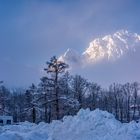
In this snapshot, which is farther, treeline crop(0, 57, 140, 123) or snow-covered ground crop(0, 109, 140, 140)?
treeline crop(0, 57, 140, 123)

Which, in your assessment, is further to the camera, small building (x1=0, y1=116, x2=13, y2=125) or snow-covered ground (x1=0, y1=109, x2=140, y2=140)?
small building (x1=0, y1=116, x2=13, y2=125)

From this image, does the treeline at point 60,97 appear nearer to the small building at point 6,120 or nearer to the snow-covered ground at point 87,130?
the small building at point 6,120

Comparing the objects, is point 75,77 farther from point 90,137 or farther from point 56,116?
point 90,137

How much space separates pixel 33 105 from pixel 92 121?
3572cm

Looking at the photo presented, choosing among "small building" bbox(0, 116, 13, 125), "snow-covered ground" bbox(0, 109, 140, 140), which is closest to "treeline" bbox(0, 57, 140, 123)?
"small building" bbox(0, 116, 13, 125)

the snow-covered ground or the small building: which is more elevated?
the small building

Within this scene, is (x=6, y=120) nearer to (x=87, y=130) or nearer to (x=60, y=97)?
(x=60, y=97)

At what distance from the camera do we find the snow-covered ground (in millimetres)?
19844

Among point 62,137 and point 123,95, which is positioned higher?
point 123,95

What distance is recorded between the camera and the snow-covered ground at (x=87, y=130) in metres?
19.8

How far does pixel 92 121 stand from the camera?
22.9m

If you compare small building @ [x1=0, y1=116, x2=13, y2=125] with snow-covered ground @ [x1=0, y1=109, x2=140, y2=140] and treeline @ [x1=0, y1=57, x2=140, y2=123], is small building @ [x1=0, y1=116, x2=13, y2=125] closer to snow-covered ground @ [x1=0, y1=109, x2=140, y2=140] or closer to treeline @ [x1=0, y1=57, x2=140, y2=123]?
treeline @ [x1=0, y1=57, x2=140, y2=123]

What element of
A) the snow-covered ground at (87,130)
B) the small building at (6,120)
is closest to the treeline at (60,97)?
the small building at (6,120)

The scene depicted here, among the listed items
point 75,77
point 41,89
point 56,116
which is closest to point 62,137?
point 56,116
